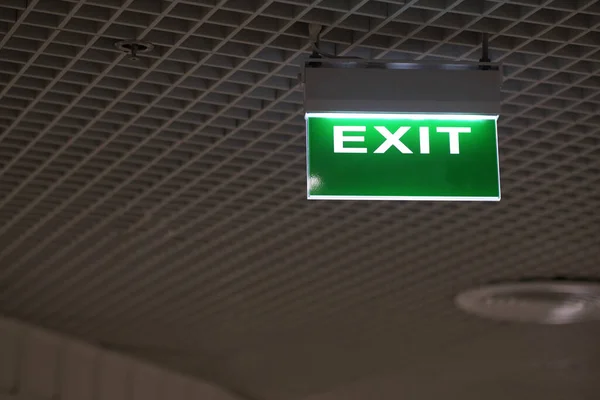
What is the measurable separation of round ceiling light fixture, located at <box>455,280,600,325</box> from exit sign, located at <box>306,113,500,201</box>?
439cm

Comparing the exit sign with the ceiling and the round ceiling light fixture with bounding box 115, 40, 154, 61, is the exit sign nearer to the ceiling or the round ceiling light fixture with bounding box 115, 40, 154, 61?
the ceiling

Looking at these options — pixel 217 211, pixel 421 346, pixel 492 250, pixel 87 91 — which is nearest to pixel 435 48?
pixel 87 91

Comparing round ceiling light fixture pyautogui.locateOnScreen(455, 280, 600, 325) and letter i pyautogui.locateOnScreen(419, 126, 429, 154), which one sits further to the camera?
round ceiling light fixture pyautogui.locateOnScreen(455, 280, 600, 325)

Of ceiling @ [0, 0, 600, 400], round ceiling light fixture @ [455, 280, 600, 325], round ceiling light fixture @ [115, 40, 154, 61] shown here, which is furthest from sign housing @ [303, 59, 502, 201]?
round ceiling light fixture @ [455, 280, 600, 325]

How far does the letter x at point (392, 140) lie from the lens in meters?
3.85

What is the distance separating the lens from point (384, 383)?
1096cm

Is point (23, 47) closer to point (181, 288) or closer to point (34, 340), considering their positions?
point (181, 288)

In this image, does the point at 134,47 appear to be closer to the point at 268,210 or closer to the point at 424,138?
the point at 424,138

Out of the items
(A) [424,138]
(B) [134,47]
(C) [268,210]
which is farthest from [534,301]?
(B) [134,47]

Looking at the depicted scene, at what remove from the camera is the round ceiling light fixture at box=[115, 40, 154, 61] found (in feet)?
14.1

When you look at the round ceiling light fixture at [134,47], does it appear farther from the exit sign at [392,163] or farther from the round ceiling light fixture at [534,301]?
the round ceiling light fixture at [534,301]

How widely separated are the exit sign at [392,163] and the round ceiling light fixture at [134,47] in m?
0.81

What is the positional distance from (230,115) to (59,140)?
88cm

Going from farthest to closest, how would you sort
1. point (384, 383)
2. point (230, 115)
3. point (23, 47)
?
point (384, 383) → point (230, 115) → point (23, 47)
